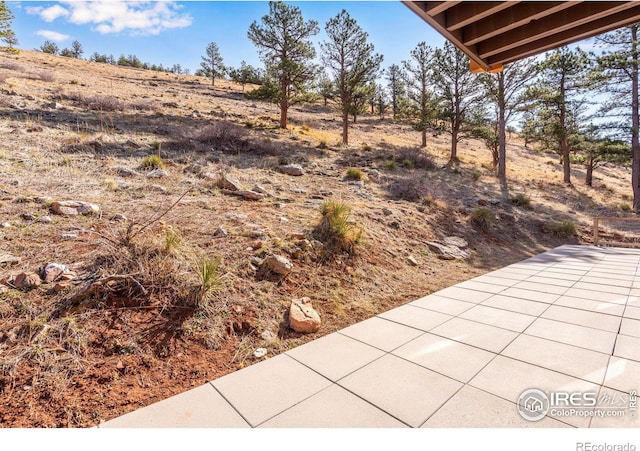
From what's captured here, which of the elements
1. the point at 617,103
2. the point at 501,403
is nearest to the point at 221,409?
the point at 501,403

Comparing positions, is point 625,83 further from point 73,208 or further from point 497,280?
point 73,208

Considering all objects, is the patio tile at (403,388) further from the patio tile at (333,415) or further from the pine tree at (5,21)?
the pine tree at (5,21)

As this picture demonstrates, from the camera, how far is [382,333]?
2.61m

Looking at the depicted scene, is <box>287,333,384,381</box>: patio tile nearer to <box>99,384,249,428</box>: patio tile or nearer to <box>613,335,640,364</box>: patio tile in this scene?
<box>99,384,249,428</box>: patio tile

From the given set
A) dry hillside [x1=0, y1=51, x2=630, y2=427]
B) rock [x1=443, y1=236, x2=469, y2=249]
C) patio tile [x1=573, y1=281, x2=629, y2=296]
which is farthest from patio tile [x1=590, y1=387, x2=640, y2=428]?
rock [x1=443, y1=236, x2=469, y2=249]

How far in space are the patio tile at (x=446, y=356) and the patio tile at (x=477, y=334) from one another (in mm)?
94

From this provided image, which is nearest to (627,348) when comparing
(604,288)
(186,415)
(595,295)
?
(595,295)

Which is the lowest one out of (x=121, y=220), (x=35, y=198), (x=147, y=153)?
(x=121, y=220)

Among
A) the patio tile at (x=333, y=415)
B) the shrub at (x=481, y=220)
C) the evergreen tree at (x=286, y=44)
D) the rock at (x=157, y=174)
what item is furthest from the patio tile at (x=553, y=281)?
the evergreen tree at (x=286, y=44)

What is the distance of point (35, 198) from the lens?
3.80 m
